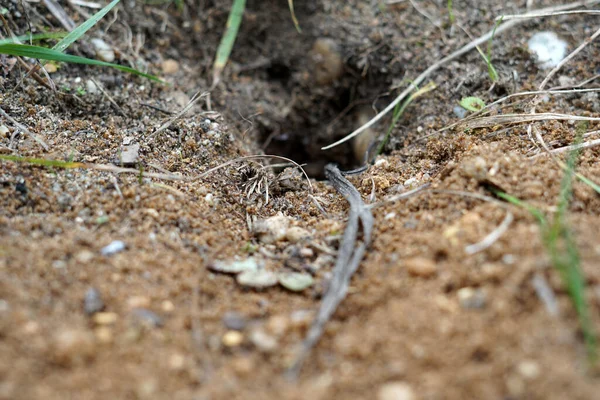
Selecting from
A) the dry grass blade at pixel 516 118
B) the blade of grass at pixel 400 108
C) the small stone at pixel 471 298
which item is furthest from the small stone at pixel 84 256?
the dry grass blade at pixel 516 118

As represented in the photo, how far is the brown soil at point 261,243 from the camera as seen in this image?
104cm

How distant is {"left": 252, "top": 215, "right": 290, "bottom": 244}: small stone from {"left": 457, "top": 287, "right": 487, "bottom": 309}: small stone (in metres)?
0.61

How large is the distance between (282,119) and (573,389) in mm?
1980

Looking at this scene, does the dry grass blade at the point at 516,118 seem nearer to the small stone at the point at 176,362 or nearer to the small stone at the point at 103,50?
the small stone at the point at 176,362

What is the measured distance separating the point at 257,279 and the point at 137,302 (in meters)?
0.32

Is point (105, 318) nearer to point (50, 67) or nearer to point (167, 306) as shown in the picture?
point (167, 306)

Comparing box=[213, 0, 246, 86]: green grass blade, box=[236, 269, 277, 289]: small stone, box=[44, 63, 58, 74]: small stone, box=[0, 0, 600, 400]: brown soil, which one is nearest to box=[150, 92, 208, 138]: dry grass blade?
box=[0, 0, 600, 400]: brown soil

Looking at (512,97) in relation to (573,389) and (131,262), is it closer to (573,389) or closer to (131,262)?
(573,389)

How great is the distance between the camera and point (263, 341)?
1.14 meters

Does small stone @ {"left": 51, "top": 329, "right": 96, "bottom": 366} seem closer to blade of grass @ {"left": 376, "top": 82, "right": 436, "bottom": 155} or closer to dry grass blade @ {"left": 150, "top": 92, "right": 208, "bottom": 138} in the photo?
dry grass blade @ {"left": 150, "top": 92, "right": 208, "bottom": 138}

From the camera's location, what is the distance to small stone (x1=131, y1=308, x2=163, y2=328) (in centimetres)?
115

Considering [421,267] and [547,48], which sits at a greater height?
[421,267]

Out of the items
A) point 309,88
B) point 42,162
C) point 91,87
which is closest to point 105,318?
point 42,162

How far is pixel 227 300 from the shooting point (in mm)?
1284
